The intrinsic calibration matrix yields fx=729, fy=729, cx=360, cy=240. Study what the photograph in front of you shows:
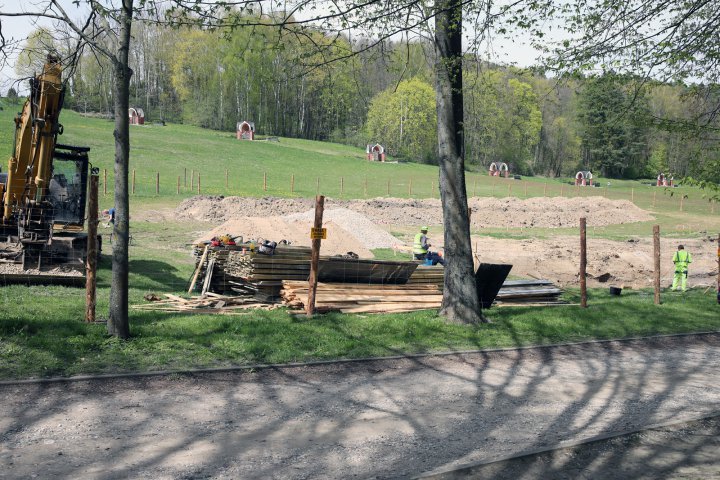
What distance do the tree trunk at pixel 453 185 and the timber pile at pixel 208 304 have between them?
3.59 meters

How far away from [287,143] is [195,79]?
2235 cm

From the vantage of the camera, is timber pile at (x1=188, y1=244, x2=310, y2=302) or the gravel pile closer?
timber pile at (x1=188, y1=244, x2=310, y2=302)

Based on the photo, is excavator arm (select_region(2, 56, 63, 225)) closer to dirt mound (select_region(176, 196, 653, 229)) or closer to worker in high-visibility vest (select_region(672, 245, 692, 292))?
worker in high-visibility vest (select_region(672, 245, 692, 292))

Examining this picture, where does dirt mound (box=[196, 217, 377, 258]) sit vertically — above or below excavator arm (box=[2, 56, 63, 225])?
below

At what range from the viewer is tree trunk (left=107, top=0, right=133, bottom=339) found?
1005 cm

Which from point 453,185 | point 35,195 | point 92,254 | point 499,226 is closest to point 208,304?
point 92,254

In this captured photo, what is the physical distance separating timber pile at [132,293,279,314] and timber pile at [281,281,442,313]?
0.60 meters

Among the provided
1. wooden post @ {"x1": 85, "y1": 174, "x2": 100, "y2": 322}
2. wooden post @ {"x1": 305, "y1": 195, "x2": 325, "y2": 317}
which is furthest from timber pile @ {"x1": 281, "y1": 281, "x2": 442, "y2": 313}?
wooden post @ {"x1": 85, "y1": 174, "x2": 100, "y2": 322}

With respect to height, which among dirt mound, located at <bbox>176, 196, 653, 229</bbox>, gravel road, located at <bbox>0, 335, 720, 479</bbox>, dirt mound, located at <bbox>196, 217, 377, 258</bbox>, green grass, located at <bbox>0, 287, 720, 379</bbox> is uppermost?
dirt mound, located at <bbox>176, 196, 653, 229</bbox>

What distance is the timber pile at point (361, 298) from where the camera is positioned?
1441 centimetres

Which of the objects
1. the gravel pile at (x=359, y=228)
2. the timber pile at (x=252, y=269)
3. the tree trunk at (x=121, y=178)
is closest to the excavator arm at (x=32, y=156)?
the timber pile at (x=252, y=269)

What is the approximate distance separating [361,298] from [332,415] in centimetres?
675

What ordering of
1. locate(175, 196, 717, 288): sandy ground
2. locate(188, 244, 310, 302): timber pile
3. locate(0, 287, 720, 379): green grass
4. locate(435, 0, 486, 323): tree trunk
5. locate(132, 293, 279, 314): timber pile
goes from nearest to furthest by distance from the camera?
locate(0, 287, 720, 379): green grass → locate(435, 0, 486, 323): tree trunk → locate(132, 293, 279, 314): timber pile → locate(188, 244, 310, 302): timber pile → locate(175, 196, 717, 288): sandy ground

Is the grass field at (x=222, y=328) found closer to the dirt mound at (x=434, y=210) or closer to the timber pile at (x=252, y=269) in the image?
the timber pile at (x=252, y=269)
